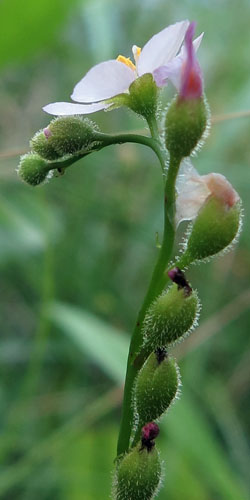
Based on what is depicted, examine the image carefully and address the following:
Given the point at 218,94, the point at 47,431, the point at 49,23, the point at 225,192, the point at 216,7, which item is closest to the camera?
the point at 225,192

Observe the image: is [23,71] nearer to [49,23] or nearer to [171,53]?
[49,23]

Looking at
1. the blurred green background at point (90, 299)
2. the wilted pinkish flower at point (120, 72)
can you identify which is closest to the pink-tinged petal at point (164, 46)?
the wilted pinkish flower at point (120, 72)

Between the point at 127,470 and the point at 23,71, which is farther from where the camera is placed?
the point at 23,71

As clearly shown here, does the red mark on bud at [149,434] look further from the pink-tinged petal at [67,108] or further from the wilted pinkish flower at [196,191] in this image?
the pink-tinged petal at [67,108]

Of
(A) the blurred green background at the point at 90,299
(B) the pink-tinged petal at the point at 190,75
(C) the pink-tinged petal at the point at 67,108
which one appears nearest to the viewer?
(B) the pink-tinged petal at the point at 190,75

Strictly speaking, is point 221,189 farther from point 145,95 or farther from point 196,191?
point 145,95

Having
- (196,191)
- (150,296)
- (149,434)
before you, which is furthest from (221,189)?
(149,434)

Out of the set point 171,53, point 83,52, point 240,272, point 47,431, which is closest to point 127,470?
A: point 171,53
